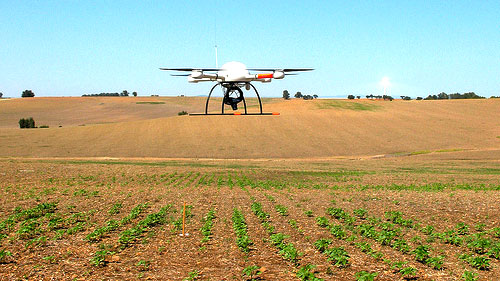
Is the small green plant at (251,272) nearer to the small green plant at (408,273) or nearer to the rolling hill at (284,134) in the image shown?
the small green plant at (408,273)

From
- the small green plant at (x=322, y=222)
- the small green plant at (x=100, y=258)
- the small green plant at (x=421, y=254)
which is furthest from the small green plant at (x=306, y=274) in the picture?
the small green plant at (x=322, y=222)

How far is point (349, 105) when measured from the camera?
119m

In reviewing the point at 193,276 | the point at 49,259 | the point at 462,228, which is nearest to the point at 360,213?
the point at 462,228

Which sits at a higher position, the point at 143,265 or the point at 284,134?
the point at 143,265

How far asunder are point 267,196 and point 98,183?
1225 cm

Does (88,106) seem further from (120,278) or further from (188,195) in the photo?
(120,278)

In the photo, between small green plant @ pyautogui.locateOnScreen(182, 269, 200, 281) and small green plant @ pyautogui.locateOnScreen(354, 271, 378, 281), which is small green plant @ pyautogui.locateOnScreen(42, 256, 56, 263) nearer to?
small green plant @ pyautogui.locateOnScreen(182, 269, 200, 281)

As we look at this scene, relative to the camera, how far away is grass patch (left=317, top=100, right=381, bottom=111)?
114319 millimetres

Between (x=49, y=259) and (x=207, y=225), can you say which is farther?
(x=207, y=225)

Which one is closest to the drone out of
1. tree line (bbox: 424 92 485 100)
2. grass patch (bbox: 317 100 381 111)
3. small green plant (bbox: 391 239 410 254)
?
small green plant (bbox: 391 239 410 254)

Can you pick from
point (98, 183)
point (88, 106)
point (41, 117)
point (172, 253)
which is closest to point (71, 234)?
point (172, 253)

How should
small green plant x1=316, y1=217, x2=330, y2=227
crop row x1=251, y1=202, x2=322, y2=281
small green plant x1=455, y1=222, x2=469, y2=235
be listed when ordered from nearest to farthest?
crop row x1=251, y1=202, x2=322, y2=281, small green plant x1=455, y1=222, x2=469, y2=235, small green plant x1=316, y1=217, x2=330, y2=227

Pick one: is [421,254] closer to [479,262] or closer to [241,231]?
[479,262]

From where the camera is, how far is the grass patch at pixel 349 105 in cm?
11432
